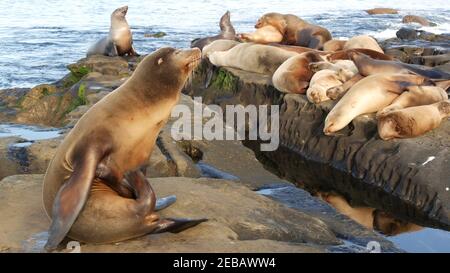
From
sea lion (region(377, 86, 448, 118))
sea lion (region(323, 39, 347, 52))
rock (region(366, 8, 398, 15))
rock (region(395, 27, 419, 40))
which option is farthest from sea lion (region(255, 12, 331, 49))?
rock (region(366, 8, 398, 15))

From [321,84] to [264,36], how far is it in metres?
4.26

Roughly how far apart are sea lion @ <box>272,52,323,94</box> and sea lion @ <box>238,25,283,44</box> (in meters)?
3.02

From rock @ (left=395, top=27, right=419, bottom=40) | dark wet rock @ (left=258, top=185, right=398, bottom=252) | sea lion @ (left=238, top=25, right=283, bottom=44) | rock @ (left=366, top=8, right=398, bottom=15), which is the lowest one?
rock @ (left=366, top=8, right=398, bottom=15)

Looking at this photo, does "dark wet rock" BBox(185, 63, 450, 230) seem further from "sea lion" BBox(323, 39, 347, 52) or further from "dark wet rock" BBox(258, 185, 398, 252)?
"sea lion" BBox(323, 39, 347, 52)

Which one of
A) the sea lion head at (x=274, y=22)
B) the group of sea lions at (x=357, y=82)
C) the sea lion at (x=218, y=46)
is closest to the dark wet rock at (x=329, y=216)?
the group of sea lions at (x=357, y=82)

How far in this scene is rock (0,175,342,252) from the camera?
396 cm

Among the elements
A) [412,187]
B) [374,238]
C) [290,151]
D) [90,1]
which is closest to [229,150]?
[290,151]

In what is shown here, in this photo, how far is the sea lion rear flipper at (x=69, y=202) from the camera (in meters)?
3.73

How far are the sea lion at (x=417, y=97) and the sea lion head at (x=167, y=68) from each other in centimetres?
340

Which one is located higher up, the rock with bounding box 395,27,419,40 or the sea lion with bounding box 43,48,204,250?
the sea lion with bounding box 43,48,204,250

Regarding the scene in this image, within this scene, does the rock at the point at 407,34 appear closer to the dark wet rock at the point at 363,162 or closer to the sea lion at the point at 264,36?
the sea lion at the point at 264,36

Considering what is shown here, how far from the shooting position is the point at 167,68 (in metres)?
4.46

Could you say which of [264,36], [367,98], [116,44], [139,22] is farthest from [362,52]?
[139,22]
